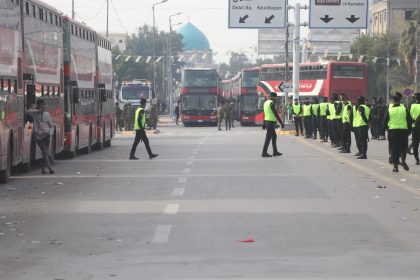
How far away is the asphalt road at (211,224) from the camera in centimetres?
1030

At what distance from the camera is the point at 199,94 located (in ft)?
245

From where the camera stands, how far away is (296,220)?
47.3ft

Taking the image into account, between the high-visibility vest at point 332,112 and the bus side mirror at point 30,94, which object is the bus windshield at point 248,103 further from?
the bus side mirror at point 30,94

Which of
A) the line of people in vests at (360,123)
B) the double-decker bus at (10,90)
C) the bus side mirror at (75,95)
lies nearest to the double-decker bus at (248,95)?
the line of people in vests at (360,123)

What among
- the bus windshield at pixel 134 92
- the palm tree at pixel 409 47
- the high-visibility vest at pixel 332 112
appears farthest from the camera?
the palm tree at pixel 409 47

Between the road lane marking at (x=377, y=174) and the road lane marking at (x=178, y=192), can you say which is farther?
the road lane marking at (x=377, y=174)

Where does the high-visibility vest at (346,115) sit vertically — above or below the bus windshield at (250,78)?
below

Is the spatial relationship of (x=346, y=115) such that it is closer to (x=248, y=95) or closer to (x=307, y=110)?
(x=307, y=110)

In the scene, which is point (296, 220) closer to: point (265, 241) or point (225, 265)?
point (265, 241)

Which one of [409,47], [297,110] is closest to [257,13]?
[297,110]

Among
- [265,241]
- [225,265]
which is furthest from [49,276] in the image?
[265,241]

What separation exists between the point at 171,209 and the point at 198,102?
2326 inches

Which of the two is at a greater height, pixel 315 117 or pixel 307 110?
pixel 307 110

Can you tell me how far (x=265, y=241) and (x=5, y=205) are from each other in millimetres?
5829
